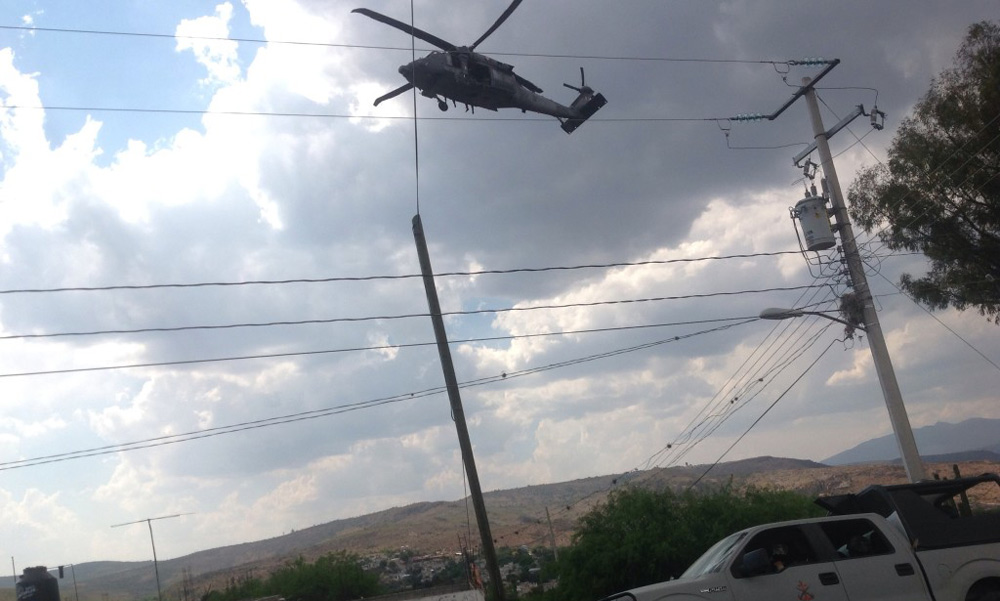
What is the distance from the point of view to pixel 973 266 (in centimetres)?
3256

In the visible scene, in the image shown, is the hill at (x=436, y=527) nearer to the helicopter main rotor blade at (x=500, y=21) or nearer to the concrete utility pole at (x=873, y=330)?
the concrete utility pole at (x=873, y=330)

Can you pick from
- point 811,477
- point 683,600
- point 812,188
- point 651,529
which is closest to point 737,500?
point 651,529

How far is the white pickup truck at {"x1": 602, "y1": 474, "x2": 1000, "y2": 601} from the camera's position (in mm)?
9898

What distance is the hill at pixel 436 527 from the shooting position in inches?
1862

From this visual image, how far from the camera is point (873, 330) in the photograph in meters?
23.3

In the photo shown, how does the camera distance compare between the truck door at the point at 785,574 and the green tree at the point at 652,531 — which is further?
the green tree at the point at 652,531

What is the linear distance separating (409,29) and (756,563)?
40.7 feet

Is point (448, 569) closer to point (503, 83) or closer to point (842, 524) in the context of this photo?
point (503, 83)

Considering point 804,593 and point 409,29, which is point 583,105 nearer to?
point 409,29

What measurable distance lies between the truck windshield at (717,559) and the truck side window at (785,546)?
162mm

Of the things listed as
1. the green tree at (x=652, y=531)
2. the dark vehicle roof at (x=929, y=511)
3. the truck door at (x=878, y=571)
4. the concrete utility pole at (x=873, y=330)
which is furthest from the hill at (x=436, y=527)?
the truck door at (x=878, y=571)

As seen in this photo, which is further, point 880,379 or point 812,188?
point 812,188

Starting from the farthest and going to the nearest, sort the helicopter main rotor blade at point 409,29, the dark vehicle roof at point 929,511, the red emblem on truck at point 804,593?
the helicopter main rotor blade at point 409,29 → the dark vehicle roof at point 929,511 → the red emblem on truck at point 804,593

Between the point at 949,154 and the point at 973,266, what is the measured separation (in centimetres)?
445
